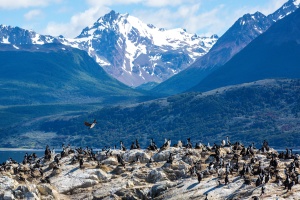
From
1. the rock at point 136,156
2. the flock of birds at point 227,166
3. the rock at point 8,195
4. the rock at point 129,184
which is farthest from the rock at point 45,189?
the rock at point 136,156

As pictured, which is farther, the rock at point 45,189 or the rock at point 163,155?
the rock at point 163,155

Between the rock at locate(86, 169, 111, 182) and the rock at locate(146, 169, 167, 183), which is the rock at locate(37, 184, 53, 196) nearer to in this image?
the rock at locate(86, 169, 111, 182)

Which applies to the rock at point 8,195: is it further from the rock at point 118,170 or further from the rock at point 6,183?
the rock at point 118,170

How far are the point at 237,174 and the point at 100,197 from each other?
23405 millimetres

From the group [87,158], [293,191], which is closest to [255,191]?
[293,191]

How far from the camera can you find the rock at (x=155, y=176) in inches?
4499

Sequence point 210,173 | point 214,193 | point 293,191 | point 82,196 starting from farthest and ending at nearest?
point 82,196, point 210,173, point 214,193, point 293,191

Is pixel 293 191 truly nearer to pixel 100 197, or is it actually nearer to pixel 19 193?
pixel 100 197

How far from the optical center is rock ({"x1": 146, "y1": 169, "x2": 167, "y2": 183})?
114269 millimetres

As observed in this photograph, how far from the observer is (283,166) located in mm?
110625

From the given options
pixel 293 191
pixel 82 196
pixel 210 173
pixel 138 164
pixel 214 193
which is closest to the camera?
pixel 293 191

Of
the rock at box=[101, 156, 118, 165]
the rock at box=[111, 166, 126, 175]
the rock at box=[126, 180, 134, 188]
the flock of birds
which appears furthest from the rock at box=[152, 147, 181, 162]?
the rock at box=[126, 180, 134, 188]

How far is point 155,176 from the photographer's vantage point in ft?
377

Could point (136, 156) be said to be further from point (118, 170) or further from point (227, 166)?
point (227, 166)
